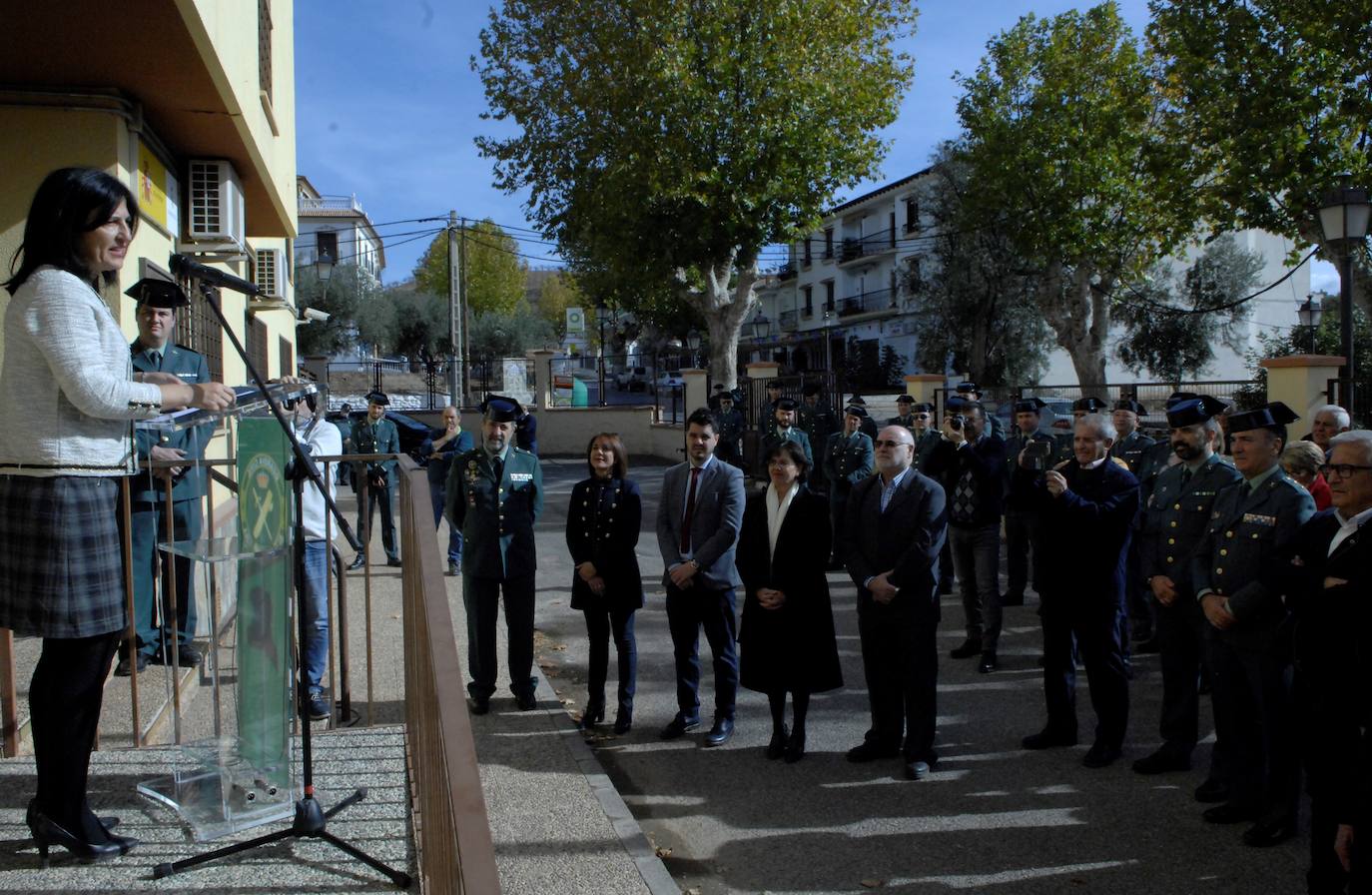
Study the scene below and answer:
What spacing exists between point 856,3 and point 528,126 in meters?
8.53

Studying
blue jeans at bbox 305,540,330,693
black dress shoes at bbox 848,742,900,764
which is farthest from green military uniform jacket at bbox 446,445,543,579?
black dress shoes at bbox 848,742,900,764

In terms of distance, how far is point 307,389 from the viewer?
3.73 metres

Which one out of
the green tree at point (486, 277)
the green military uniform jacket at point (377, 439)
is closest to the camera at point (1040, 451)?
the green military uniform jacket at point (377, 439)

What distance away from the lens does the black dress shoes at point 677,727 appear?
6.18m

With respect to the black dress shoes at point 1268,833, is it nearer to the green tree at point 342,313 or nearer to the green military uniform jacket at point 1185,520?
the green military uniform jacket at point 1185,520

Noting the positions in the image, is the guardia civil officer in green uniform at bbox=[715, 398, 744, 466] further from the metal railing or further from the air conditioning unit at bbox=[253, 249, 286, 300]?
the metal railing

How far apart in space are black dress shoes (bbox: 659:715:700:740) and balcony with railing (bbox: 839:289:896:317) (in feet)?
162

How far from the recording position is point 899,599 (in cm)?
569

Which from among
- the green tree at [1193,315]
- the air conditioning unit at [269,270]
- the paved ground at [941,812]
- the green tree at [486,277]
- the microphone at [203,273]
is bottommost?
the paved ground at [941,812]

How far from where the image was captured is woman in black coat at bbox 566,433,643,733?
248 inches

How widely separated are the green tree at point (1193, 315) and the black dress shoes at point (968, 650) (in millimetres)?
32189

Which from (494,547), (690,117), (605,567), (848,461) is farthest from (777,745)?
(690,117)

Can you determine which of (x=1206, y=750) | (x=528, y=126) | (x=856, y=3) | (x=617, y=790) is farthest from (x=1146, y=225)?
(x=617, y=790)

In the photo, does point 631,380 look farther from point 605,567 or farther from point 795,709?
point 795,709
